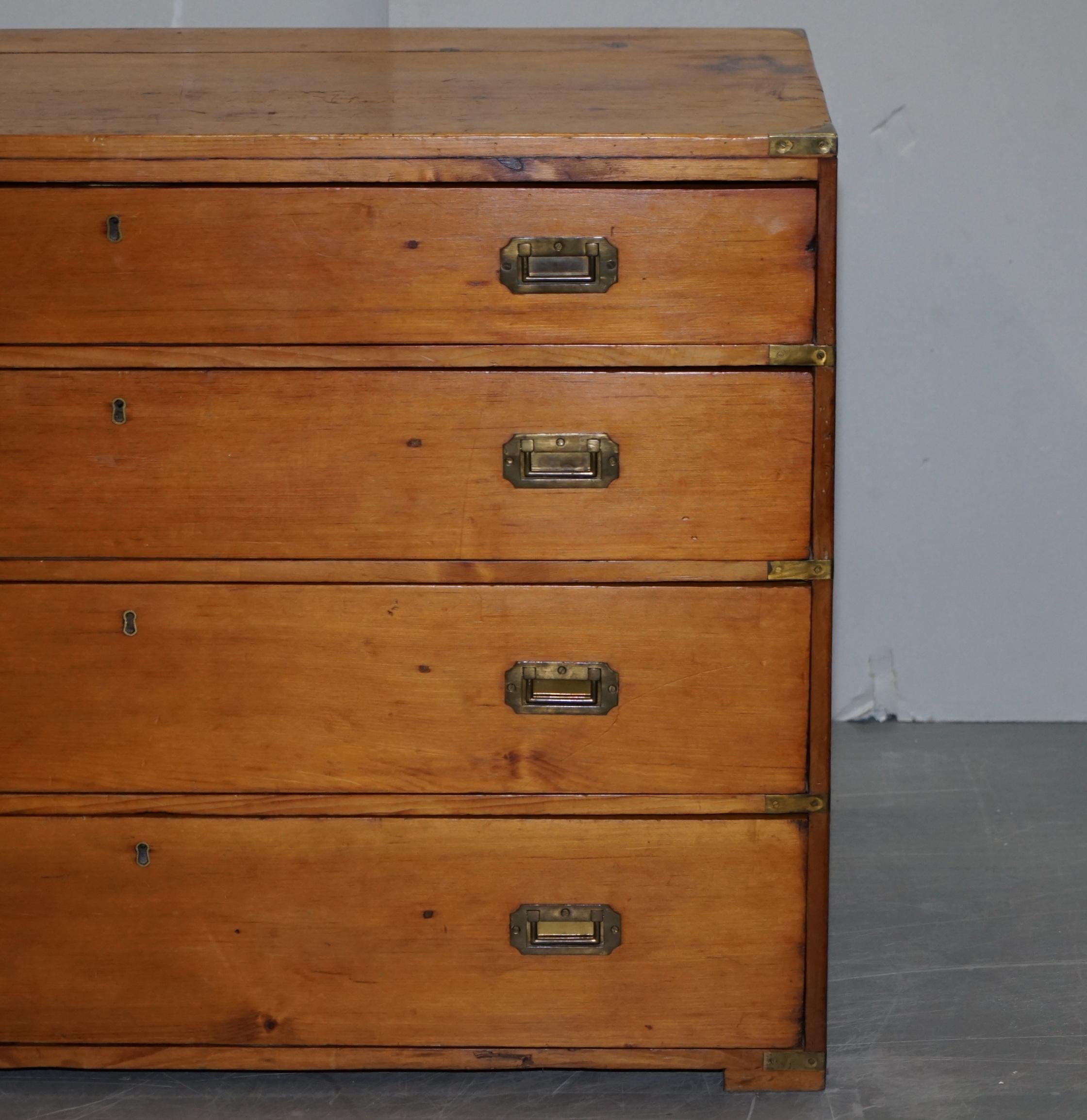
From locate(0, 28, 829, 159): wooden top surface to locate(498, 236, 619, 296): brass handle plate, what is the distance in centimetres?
10

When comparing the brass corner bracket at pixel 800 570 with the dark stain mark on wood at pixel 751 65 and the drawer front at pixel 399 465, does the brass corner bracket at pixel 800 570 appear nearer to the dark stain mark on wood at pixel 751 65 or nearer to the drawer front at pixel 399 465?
the drawer front at pixel 399 465

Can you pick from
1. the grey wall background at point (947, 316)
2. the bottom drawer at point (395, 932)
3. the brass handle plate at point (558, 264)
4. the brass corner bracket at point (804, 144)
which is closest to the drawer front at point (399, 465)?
the brass handle plate at point (558, 264)

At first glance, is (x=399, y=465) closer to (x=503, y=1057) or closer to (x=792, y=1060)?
(x=503, y=1057)

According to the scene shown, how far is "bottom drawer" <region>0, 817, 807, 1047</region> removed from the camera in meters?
1.87

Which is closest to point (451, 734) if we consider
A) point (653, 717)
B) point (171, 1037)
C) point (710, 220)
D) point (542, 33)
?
point (653, 717)

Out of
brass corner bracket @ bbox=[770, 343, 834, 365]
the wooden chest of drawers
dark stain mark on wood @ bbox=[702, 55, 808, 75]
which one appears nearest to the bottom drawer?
the wooden chest of drawers

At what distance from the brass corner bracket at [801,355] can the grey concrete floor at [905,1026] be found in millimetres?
945

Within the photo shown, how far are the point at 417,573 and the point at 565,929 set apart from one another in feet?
1.61

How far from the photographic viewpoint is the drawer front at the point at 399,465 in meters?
1.77

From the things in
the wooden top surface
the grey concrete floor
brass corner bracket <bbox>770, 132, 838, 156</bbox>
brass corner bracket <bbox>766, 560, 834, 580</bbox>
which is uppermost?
the wooden top surface

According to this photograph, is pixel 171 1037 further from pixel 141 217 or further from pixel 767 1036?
pixel 141 217

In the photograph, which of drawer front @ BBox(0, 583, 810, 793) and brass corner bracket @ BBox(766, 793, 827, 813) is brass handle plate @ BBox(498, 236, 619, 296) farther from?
brass corner bracket @ BBox(766, 793, 827, 813)

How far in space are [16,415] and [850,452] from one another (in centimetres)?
176

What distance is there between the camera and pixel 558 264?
1.73 meters
